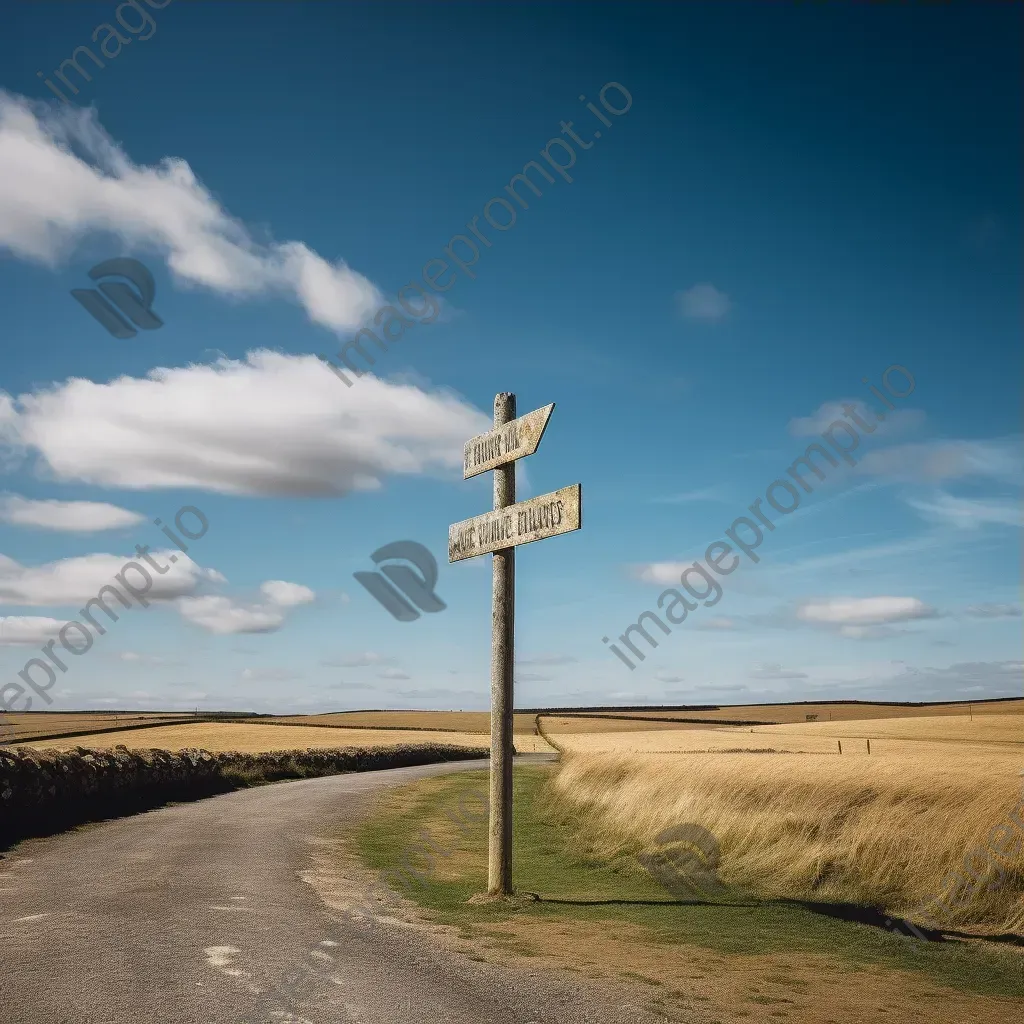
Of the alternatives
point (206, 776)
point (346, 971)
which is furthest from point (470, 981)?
point (206, 776)

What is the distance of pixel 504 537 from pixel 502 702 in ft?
7.05

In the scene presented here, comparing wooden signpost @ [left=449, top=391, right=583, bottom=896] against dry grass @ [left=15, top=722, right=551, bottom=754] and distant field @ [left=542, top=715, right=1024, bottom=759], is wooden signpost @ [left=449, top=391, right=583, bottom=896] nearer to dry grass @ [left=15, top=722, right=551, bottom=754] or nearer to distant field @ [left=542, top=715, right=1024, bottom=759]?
distant field @ [left=542, top=715, right=1024, bottom=759]

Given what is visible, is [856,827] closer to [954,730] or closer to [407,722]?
[954,730]

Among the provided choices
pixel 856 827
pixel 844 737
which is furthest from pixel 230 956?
pixel 844 737

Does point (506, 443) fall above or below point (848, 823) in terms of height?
above

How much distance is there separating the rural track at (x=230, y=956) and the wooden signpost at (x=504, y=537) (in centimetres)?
181

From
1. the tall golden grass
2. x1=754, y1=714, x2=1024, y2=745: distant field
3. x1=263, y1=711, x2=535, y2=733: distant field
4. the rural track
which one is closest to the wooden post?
the rural track

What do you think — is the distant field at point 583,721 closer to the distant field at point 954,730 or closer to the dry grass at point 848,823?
the distant field at point 954,730

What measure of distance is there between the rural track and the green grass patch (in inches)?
47.2

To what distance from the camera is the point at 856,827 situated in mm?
12211

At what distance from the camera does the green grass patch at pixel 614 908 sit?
28.7ft

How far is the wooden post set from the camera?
11.3 m

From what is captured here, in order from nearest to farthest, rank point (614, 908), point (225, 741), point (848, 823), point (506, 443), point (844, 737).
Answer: point (614, 908) → point (506, 443) → point (848, 823) → point (844, 737) → point (225, 741)

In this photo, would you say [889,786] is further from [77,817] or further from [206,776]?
[206,776]
